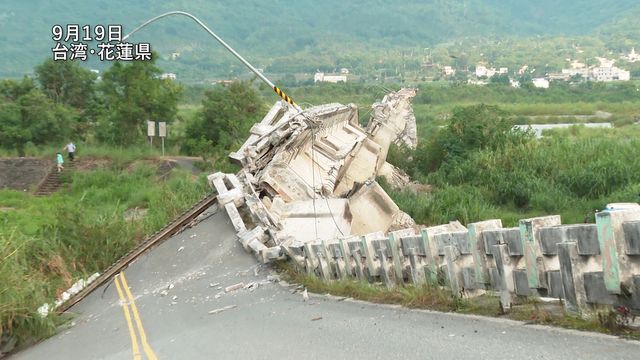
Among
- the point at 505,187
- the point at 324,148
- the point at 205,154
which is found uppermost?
the point at 205,154

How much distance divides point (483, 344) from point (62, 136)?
2129 inches

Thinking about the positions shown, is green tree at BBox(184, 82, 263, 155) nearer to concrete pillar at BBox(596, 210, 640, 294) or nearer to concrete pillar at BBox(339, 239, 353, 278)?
concrete pillar at BBox(339, 239, 353, 278)

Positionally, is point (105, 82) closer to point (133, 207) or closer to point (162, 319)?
point (133, 207)

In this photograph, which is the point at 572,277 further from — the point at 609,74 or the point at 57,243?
the point at 609,74

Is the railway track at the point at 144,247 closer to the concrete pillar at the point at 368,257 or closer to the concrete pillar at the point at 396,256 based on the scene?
the concrete pillar at the point at 368,257

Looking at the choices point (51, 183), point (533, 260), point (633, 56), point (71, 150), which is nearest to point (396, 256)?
point (533, 260)

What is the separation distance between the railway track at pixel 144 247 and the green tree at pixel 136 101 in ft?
114

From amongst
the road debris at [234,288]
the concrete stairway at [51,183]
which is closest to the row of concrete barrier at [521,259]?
the road debris at [234,288]

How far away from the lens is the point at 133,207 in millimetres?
38188

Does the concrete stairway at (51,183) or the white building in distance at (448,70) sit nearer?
the concrete stairway at (51,183)

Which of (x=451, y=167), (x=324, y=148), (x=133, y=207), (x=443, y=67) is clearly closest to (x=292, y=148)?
(x=324, y=148)

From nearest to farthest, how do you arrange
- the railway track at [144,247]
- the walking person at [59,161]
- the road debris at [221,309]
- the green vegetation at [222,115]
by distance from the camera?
the road debris at [221,309] < the railway track at [144,247] < the walking person at [59,161] < the green vegetation at [222,115]

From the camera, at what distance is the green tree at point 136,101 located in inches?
2158

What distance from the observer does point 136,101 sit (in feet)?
180
